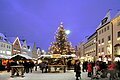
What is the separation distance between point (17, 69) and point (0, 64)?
1656 cm

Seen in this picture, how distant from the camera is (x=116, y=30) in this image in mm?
56875

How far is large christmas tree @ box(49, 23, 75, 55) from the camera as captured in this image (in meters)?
71.8

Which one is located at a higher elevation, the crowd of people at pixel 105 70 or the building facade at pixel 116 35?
the building facade at pixel 116 35

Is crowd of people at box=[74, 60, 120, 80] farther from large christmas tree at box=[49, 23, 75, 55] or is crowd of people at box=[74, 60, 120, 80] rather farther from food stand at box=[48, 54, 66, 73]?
large christmas tree at box=[49, 23, 75, 55]

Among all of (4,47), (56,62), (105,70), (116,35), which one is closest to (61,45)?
(116,35)

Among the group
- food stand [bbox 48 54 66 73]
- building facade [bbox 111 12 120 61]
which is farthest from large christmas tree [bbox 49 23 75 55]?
food stand [bbox 48 54 66 73]

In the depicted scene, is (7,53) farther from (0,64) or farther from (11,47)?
(0,64)

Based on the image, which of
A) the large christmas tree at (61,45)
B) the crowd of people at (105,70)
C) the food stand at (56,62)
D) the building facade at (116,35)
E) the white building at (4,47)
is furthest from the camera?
the white building at (4,47)

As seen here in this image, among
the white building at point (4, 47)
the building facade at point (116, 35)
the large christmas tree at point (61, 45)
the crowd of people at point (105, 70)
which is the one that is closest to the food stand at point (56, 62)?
the building facade at point (116, 35)

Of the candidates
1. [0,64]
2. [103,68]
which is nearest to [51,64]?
[0,64]

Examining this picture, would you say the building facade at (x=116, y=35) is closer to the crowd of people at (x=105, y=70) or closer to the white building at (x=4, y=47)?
the crowd of people at (x=105, y=70)

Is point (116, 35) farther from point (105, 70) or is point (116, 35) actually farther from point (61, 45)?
point (105, 70)

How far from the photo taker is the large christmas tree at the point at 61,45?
71812mm

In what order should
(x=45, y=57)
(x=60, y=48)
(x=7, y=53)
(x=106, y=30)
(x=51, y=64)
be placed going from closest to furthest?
(x=51, y=64) → (x=45, y=57) → (x=106, y=30) → (x=60, y=48) → (x=7, y=53)
